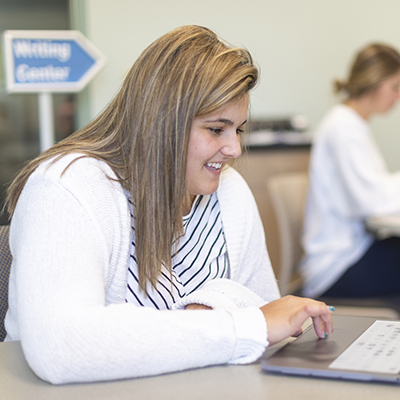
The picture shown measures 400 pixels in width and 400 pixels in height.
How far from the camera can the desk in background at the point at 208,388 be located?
24.2 inches

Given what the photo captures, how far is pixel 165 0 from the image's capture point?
3.47m

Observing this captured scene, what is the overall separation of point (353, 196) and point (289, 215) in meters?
0.27

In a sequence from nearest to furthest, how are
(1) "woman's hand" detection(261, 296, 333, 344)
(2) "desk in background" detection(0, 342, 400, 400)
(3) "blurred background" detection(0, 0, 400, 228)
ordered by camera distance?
(2) "desk in background" detection(0, 342, 400, 400)
(1) "woman's hand" detection(261, 296, 333, 344)
(3) "blurred background" detection(0, 0, 400, 228)

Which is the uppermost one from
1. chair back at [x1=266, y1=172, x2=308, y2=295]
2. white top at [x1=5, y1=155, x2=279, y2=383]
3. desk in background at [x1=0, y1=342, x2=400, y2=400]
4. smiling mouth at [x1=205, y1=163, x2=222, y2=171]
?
smiling mouth at [x1=205, y1=163, x2=222, y2=171]

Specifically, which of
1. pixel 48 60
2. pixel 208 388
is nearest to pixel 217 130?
pixel 208 388

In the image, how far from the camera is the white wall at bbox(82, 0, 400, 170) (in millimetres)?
3639

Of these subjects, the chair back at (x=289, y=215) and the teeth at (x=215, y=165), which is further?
the chair back at (x=289, y=215)

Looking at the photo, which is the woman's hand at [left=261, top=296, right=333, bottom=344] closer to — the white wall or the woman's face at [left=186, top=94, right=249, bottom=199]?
the woman's face at [left=186, top=94, right=249, bottom=199]

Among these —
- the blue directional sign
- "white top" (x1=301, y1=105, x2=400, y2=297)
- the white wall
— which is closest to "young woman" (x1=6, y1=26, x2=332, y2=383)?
"white top" (x1=301, y1=105, x2=400, y2=297)

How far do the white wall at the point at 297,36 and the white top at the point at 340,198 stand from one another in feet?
4.32

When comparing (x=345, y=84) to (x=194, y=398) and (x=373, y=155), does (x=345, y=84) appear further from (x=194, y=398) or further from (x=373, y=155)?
(x=194, y=398)

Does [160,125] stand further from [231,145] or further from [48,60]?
[48,60]

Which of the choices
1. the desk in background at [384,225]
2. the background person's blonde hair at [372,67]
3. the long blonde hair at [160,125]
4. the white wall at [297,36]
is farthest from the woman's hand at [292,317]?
the white wall at [297,36]

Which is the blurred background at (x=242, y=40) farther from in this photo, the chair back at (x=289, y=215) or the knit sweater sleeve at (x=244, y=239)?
the knit sweater sleeve at (x=244, y=239)
